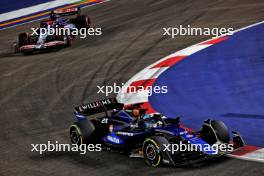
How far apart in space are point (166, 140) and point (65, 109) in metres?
4.47

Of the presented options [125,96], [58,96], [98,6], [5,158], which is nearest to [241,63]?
[125,96]

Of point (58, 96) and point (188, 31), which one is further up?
point (188, 31)

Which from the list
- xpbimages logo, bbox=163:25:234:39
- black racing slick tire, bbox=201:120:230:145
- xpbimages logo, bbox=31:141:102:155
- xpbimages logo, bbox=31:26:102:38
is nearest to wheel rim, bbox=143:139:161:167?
black racing slick tire, bbox=201:120:230:145

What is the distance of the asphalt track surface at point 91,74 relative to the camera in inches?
411

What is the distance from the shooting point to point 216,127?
10.5 metres

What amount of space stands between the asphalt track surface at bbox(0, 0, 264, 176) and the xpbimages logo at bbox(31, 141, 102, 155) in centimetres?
16

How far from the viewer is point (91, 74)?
55.6 ft

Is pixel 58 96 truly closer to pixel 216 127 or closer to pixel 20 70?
pixel 20 70

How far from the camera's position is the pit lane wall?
25.9 metres

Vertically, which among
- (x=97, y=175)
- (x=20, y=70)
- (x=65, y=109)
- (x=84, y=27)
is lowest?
(x=97, y=175)

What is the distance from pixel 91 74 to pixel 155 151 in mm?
7240

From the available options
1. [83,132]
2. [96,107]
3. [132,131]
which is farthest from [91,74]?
[132,131]

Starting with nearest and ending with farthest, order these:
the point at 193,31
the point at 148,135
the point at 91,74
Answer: the point at 148,135 < the point at 91,74 < the point at 193,31

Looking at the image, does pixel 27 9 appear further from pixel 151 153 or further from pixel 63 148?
pixel 151 153
